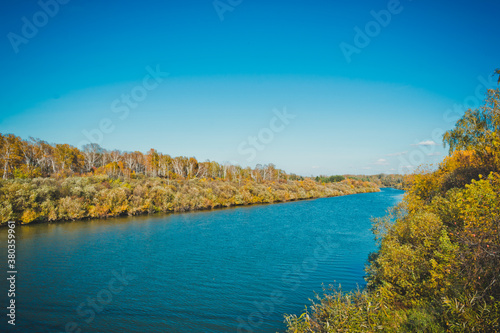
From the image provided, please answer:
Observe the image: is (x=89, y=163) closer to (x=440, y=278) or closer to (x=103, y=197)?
(x=103, y=197)

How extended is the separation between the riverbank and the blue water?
17.3 ft

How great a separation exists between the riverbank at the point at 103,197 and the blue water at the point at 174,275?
5267 millimetres

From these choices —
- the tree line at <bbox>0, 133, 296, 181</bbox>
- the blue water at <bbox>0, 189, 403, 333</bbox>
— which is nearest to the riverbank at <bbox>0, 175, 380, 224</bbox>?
the blue water at <bbox>0, 189, 403, 333</bbox>

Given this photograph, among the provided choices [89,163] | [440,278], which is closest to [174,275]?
[440,278]

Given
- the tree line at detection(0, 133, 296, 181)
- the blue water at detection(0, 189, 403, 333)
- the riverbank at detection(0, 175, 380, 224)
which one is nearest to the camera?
the blue water at detection(0, 189, 403, 333)

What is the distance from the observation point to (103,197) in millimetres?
47562

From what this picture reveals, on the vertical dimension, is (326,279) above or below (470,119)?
below

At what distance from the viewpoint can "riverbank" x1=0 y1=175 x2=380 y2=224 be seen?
38312 millimetres

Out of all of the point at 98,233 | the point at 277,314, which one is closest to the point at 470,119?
the point at 277,314

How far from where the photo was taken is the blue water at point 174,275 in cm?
1388

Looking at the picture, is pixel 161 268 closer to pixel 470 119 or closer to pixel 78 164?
pixel 470 119

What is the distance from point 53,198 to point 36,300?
3448 cm

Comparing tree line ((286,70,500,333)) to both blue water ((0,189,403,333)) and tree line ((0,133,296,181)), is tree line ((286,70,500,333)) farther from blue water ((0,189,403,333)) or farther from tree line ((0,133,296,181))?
tree line ((0,133,296,181))

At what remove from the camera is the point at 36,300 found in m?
15.6
